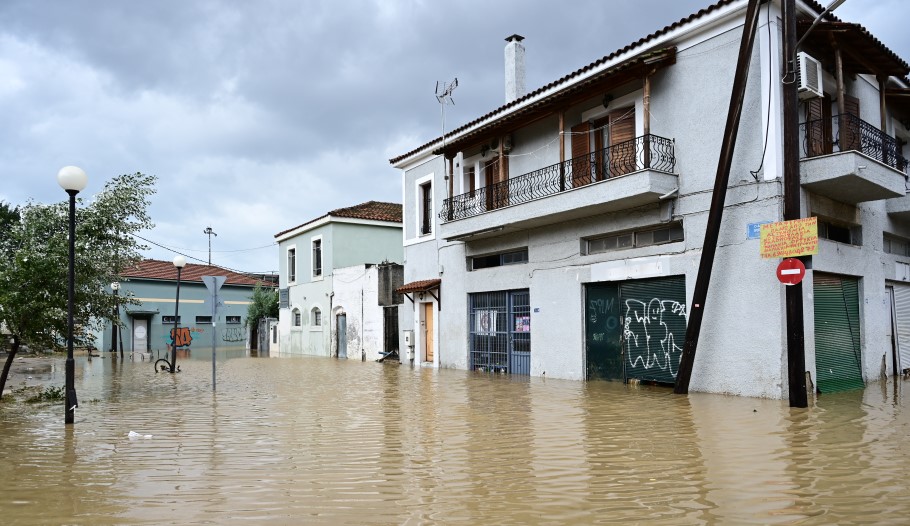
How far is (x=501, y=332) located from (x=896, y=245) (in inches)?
390

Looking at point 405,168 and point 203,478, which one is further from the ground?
point 405,168

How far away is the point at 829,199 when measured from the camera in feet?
42.0

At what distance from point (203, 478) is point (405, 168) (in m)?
17.8

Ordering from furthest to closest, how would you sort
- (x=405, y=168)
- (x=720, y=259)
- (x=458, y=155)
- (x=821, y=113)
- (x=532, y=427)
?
(x=405, y=168), (x=458, y=155), (x=821, y=113), (x=720, y=259), (x=532, y=427)

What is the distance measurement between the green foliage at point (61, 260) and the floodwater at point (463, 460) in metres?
→ 1.59

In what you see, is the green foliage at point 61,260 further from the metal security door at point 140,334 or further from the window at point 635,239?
the metal security door at point 140,334

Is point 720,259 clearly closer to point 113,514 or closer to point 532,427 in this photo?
point 532,427

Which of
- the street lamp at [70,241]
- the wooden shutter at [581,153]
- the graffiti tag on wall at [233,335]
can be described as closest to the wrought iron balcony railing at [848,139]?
the wooden shutter at [581,153]

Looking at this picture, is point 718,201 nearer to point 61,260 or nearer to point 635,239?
point 635,239

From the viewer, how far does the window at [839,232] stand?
13.0 m

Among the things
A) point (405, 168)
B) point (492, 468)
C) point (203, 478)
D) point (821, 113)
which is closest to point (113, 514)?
point (203, 478)

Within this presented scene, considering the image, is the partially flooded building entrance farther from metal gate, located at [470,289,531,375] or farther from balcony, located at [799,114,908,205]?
balcony, located at [799,114,908,205]

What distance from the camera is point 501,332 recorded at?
60.1 ft

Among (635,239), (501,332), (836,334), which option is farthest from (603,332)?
(836,334)
